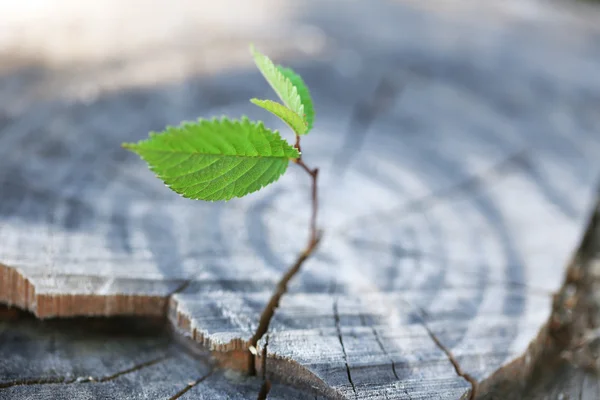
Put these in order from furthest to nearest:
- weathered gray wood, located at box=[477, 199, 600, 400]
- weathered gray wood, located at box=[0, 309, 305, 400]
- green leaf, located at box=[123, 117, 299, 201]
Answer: weathered gray wood, located at box=[477, 199, 600, 400] → weathered gray wood, located at box=[0, 309, 305, 400] → green leaf, located at box=[123, 117, 299, 201]

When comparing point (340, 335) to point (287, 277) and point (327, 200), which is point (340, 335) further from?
point (327, 200)

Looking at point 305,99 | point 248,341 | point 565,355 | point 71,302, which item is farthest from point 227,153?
point 565,355

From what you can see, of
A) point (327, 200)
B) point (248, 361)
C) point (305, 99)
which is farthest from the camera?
point (327, 200)

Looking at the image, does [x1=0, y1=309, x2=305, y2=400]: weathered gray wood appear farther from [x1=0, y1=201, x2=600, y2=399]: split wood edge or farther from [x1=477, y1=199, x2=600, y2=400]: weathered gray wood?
[x1=477, y1=199, x2=600, y2=400]: weathered gray wood

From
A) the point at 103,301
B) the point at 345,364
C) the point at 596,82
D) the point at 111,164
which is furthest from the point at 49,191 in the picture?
the point at 596,82

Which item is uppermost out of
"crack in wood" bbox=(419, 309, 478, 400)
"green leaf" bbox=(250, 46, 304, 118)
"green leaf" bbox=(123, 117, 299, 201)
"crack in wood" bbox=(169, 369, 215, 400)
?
"green leaf" bbox=(250, 46, 304, 118)

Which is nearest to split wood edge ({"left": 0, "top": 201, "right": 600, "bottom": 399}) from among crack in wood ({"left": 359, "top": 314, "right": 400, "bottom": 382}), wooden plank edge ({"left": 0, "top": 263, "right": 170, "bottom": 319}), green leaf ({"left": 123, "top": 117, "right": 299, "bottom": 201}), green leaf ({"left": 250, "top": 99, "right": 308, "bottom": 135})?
wooden plank edge ({"left": 0, "top": 263, "right": 170, "bottom": 319})
